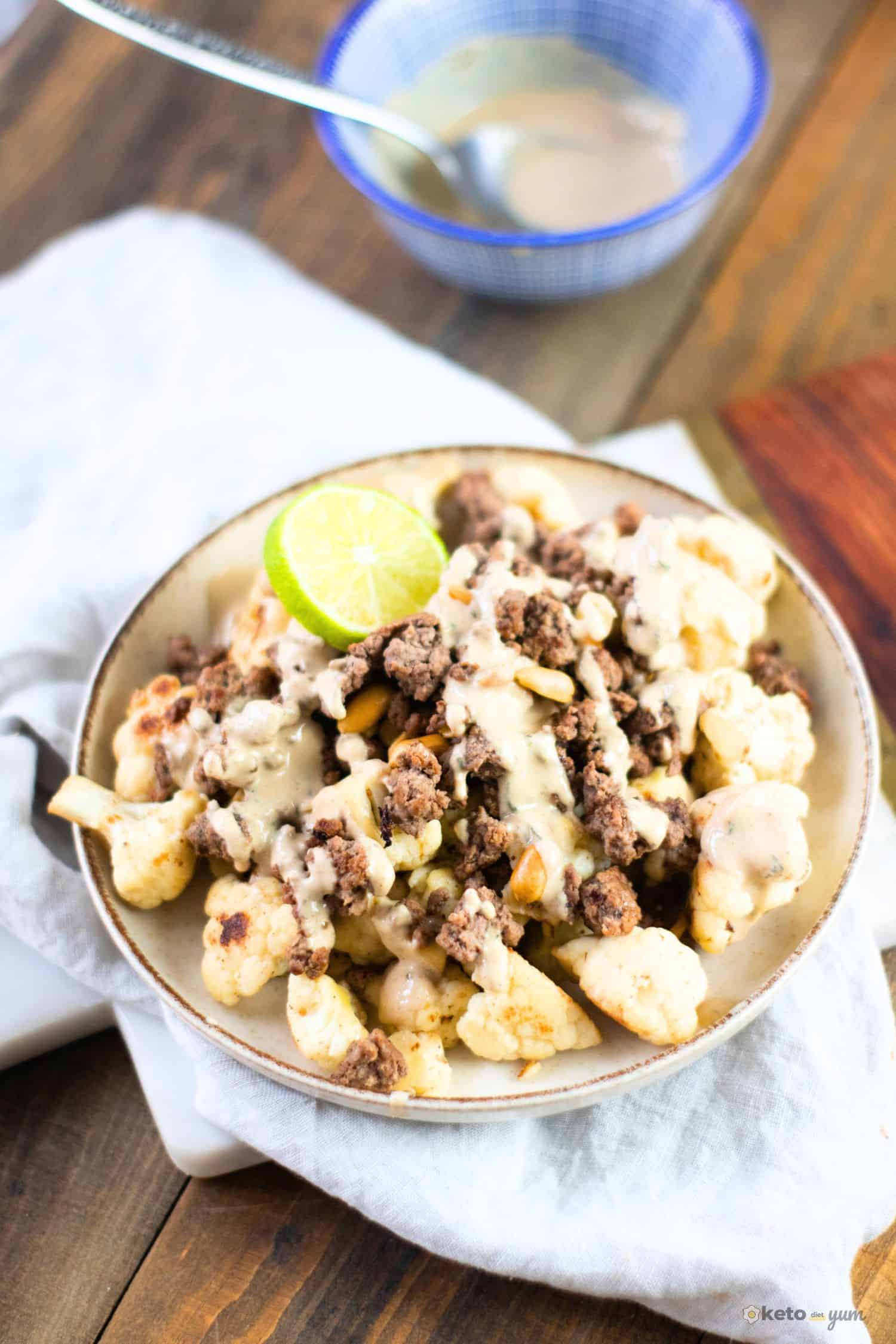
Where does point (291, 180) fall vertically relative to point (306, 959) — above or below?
above

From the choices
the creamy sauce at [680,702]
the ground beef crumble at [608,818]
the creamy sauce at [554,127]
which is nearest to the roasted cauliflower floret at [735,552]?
the creamy sauce at [680,702]

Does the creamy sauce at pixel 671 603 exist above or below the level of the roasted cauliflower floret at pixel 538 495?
above

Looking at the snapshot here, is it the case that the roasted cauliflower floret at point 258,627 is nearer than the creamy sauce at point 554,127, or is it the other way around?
the roasted cauliflower floret at point 258,627

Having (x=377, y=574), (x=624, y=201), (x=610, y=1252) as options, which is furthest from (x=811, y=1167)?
(x=624, y=201)

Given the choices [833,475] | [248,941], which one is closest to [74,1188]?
[248,941]

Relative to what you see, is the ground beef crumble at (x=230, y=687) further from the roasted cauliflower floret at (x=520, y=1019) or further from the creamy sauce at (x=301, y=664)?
the roasted cauliflower floret at (x=520, y=1019)

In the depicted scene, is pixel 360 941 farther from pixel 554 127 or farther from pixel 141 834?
pixel 554 127

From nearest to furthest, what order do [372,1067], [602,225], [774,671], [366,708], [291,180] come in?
[372,1067]
[366,708]
[774,671]
[602,225]
[291,180]
